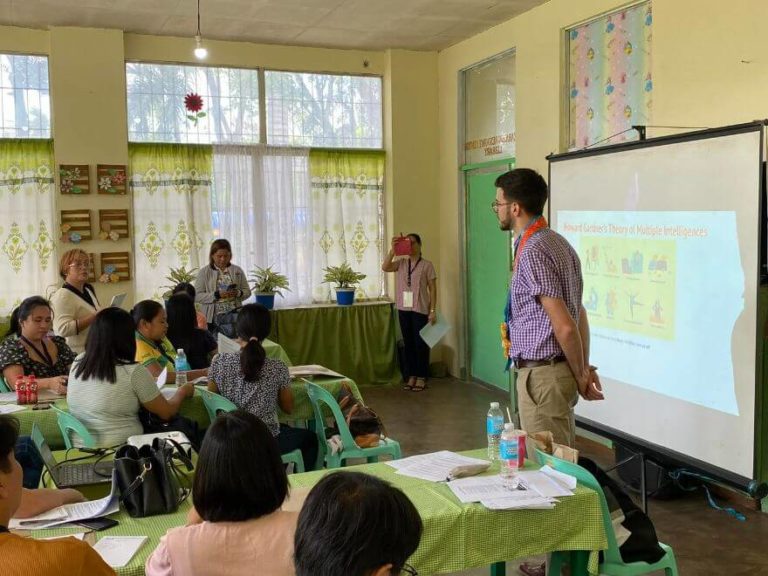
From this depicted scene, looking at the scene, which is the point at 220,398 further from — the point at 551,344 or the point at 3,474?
the point at 3,474

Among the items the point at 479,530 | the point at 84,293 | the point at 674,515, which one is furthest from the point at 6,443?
the point at 84,293

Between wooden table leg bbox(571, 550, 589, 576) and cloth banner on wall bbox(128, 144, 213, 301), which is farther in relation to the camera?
cloth banner on wall bbox(128, 144, 213, 301)

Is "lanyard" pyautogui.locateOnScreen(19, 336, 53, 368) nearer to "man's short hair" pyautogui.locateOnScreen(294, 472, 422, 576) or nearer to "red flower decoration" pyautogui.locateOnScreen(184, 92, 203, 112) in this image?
"man's short hair" pyautogui.locateOnScreen(294, 472, 422, 576)

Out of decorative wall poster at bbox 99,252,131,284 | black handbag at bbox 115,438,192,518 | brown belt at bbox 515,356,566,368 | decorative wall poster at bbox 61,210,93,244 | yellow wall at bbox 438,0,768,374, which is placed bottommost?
black handbag at bbox 115,438,192,518

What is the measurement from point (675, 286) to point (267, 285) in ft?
13.9

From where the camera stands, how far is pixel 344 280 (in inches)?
304

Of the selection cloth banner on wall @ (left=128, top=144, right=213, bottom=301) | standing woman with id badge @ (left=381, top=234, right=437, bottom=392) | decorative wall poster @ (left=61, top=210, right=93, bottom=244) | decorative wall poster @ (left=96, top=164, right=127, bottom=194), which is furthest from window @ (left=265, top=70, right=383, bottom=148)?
decorative wall poster @ (left=61, top=210, right=93, bottom=244)

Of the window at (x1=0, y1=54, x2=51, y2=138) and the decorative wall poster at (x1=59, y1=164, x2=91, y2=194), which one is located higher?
the window at (x1=0, y1=54, x2=51, y2=138)

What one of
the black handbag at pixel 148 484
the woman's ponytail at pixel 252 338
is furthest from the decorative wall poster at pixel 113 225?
the black handbag at pixel 148 484

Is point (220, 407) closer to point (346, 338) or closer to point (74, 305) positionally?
point (74, 305)

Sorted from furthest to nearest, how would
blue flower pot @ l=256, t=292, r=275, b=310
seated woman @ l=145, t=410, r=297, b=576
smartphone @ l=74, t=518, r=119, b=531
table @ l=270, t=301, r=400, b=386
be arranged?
table @ l=270, t=301, r=400, b=386 → blue flower pot @ l=256, t=292, r=275, b=310 → smartphone @ l=74, t=518, r=119, b=531 → seated woman @ l=145, t=410, r=297, b=576

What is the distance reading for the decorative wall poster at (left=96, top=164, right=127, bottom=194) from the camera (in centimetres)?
702

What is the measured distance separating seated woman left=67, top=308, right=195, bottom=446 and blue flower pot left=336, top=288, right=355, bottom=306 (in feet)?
13.8

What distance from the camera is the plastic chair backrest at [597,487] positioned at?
2.52m
